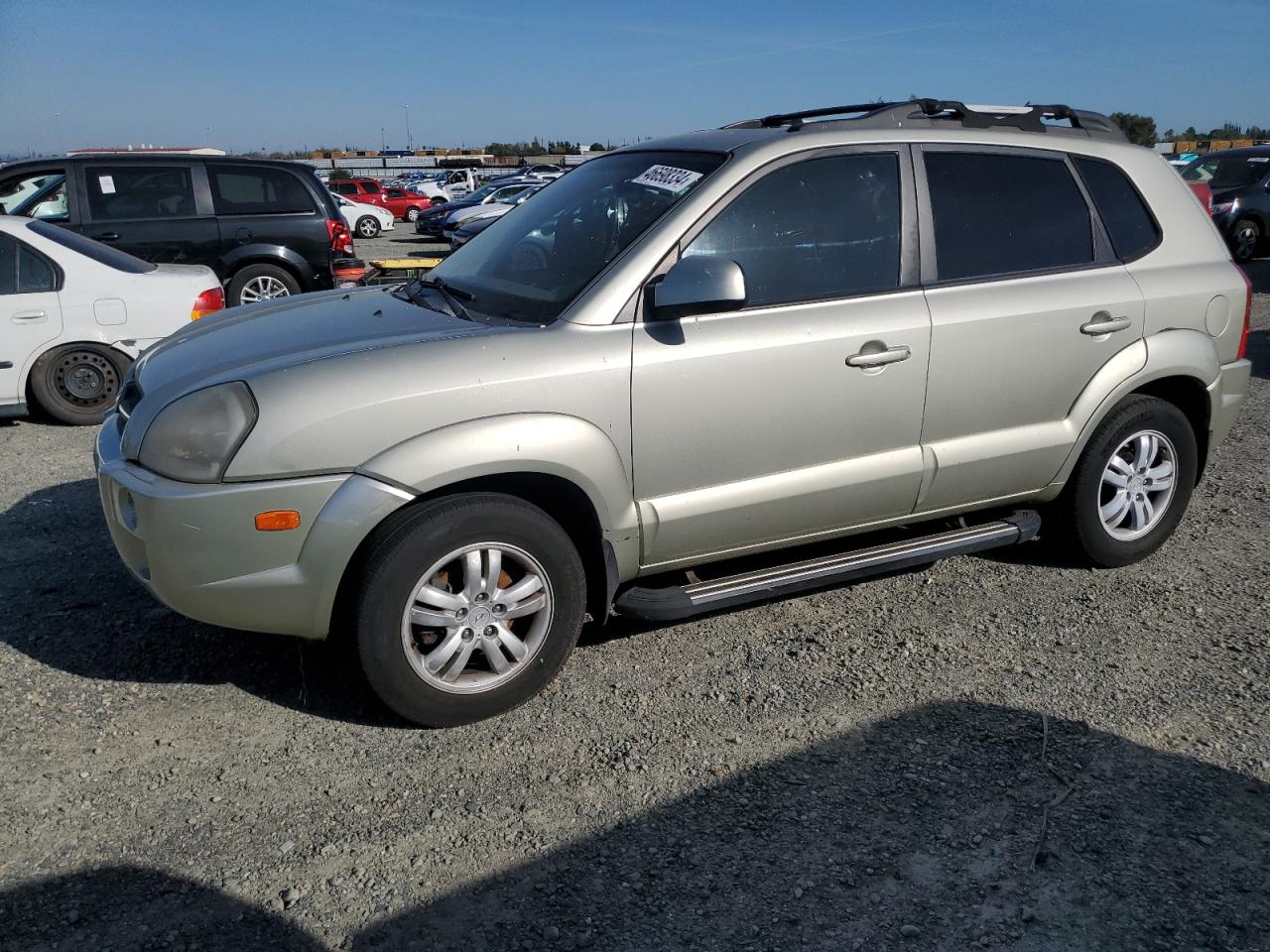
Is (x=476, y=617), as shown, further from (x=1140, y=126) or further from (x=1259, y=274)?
(x=1140, y=126)

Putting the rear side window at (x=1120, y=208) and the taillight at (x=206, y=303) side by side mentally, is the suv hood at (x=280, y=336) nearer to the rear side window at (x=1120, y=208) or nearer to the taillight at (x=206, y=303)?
the rear side window at (x=1120, y=208)

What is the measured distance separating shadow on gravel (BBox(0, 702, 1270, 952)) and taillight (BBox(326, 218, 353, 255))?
27.9 feet

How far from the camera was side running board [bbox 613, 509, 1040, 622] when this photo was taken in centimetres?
361

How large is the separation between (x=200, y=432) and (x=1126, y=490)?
3730 millimetres

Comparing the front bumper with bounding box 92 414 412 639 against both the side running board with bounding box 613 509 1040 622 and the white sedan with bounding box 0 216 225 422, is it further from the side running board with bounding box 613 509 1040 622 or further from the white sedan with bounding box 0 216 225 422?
the white sedan with bounding box 0 216 225 422

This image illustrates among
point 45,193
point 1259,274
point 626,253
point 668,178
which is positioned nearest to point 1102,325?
point 668,178

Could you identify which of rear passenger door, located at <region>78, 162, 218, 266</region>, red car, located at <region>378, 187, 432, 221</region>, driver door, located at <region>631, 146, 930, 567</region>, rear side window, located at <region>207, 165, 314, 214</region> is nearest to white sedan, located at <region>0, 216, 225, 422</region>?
rear passenger door, located at <region>78, 162, 218, 266</region>

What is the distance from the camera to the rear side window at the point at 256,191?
A: 10.0 metres

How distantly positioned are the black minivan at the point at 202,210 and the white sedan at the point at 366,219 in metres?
20.3

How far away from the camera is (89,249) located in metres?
7.39

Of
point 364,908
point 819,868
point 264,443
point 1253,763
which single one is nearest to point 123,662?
point 264,443

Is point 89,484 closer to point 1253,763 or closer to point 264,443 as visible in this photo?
point 264,443

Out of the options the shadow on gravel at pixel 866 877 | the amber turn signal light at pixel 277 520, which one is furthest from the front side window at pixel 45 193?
the shadow on gravel at pixel 866 877

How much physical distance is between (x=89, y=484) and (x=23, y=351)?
1.81 m
